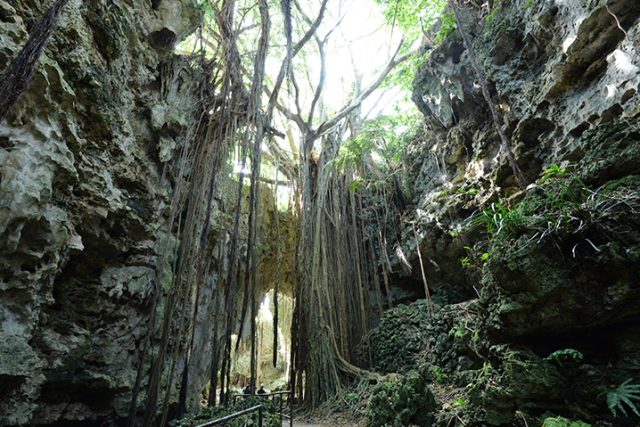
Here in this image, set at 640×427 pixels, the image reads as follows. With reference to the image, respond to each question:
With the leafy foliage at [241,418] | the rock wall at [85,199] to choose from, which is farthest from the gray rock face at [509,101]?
the rock wall at [85,199]

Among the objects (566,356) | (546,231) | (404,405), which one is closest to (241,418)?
(404,405)

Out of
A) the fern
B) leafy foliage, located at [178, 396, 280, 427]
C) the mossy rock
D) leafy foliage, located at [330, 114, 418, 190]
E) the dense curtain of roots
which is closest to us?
the fern

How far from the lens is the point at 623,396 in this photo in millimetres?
1714

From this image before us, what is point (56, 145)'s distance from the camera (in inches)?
93.0

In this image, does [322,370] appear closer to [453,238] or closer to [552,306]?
[453,238]

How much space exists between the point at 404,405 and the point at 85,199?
10.6ft

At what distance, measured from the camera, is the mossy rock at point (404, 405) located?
2.62m

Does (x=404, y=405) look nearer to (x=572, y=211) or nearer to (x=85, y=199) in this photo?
(x=572, y=211)

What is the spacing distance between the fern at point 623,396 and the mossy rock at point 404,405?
4.23ft

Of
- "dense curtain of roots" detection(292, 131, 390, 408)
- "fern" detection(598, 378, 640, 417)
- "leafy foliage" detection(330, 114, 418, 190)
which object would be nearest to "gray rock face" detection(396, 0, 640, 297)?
"leafy foliage" detection(330, 114, 418, 190)

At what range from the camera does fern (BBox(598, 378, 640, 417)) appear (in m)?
1.67

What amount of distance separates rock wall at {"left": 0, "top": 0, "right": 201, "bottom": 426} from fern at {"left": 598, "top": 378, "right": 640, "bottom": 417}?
352 cm

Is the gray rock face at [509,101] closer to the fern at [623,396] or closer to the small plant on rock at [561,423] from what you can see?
the fern at [623,396]

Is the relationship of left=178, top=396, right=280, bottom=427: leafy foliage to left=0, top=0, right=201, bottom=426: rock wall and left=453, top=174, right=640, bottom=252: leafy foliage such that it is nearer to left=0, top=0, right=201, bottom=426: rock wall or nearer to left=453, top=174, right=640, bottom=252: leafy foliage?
left=0, top=0, right=201, bottom=426: rock wall
